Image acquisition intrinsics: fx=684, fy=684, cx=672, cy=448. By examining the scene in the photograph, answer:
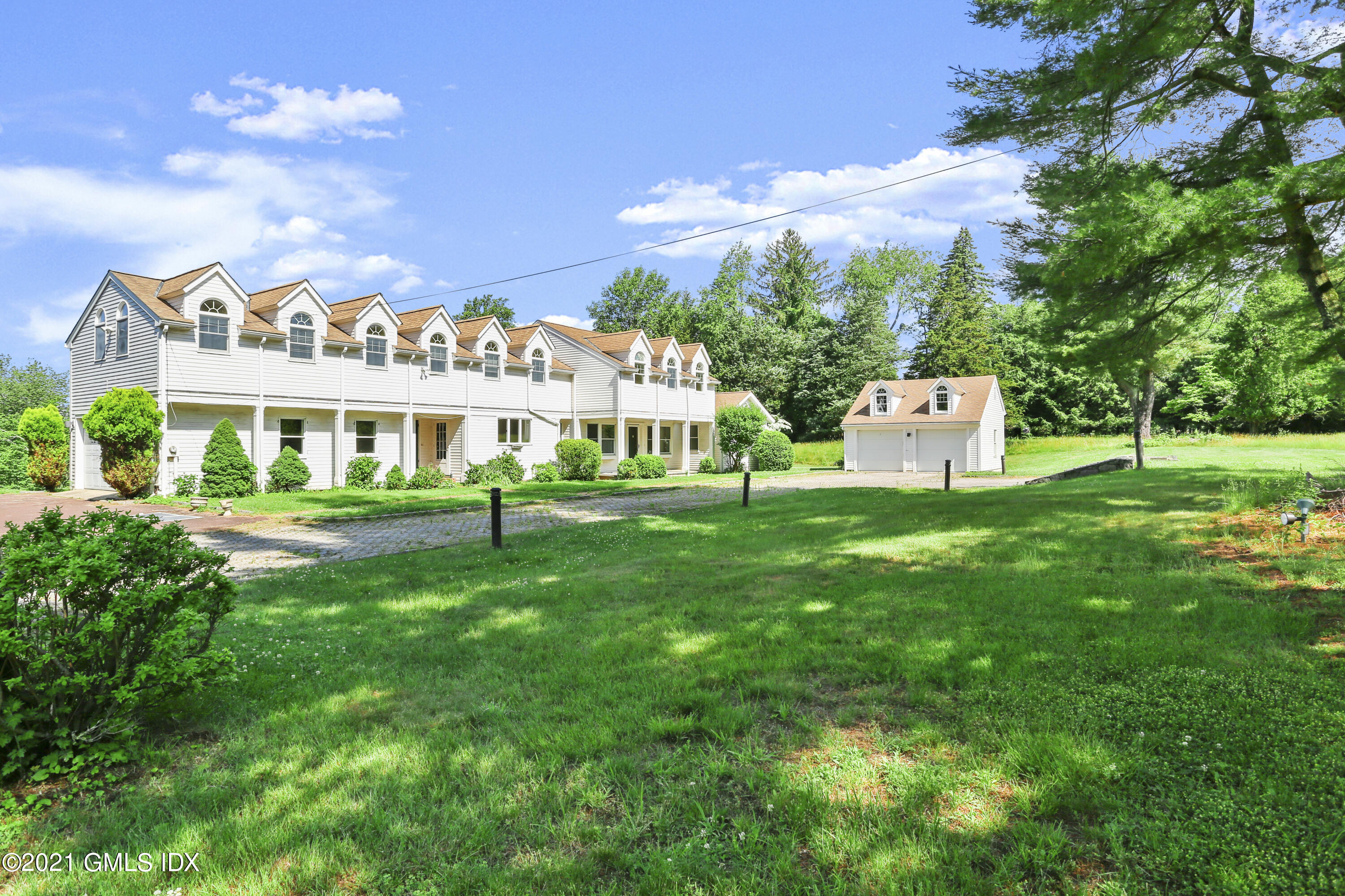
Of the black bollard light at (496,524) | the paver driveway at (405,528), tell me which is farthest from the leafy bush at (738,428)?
the black bollard light at (496,524)

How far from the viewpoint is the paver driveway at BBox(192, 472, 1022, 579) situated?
1087 cm

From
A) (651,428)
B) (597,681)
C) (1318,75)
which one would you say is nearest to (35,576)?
(597,681)

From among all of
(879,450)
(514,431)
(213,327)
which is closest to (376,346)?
(213,327)

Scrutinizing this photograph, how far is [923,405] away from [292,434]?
31.8m

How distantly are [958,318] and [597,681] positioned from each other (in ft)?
181

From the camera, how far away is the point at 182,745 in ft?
12.6

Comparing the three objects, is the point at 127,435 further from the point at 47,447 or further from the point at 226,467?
the point at 47,447

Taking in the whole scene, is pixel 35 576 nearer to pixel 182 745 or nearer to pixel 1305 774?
pixel 182 745

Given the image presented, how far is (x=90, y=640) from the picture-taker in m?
3.46

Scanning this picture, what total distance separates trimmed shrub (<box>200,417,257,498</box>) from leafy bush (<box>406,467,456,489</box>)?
18.3ft

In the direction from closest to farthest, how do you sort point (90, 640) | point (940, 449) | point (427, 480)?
1. point (90, 640)
2. point (427, 480)
3. point (940, 449)

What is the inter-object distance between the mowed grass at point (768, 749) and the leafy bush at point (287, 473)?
731 inches

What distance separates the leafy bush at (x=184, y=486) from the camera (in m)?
20.5

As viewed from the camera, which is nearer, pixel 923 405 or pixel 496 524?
pixel 496 524
